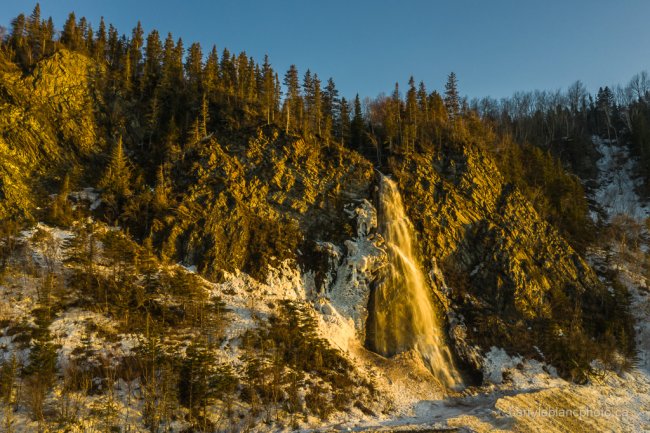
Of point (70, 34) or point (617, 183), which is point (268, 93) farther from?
point (617, 183)

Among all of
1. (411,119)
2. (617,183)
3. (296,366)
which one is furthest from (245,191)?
(617,183)

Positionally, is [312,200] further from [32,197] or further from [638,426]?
[638,426]

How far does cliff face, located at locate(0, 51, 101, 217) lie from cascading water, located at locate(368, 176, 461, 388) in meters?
26.9

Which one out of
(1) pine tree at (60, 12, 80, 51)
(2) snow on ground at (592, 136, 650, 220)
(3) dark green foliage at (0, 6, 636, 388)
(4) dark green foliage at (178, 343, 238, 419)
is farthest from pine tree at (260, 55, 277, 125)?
(2) snow on ground at (592, 136, 650, 220)

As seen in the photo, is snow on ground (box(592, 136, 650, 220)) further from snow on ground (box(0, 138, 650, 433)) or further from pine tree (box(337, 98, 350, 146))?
pine tree (box(337, 98, 350, 146))

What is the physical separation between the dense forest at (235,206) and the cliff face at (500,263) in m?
0.20

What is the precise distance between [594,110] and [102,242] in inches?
4083

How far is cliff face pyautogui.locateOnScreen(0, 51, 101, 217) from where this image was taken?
2872 cm

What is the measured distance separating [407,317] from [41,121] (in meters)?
34.6

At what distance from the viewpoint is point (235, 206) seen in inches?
1292

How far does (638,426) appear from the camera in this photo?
2352 centimetres

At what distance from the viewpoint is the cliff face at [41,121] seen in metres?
28.7

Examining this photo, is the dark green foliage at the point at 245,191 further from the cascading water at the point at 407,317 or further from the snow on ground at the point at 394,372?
the cascading water at the point at 407,317

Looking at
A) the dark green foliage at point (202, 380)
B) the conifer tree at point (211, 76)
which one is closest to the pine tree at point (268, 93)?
the conifer tree at point (211, 76)
